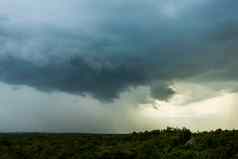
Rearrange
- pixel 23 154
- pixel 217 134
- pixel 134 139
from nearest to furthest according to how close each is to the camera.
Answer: pixel 217 134 → pixel 23 154 → pixel 134 139

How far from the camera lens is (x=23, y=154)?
54.9 meters

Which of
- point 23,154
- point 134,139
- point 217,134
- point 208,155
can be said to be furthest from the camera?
point 134,139

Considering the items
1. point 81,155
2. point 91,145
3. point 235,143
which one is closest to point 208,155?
point 235,143

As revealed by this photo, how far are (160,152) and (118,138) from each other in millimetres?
17019

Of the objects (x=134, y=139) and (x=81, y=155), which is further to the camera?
(x=134, y=139)

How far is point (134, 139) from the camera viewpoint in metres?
62.4

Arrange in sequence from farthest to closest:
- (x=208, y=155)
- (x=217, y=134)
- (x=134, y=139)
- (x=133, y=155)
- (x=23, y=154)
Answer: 1. (x=134, y=139)
2. (x=23, y=154)
3. (x=217, y=134)
4. (x=133, y=155)
5. (x=208, y=155)

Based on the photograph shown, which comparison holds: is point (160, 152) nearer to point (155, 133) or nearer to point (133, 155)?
point (133, 155)

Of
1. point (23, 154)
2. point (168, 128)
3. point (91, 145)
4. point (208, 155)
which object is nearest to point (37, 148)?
point (23, 154)

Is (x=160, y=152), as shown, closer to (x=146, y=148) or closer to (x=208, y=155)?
(x=146, y=148)

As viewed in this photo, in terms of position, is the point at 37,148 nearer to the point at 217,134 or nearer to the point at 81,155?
the point at 81,155

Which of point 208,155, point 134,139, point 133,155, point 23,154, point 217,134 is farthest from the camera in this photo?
point 134,139

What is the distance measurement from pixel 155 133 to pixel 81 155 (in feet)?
50.8

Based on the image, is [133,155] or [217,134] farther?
[217,134]
